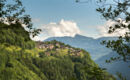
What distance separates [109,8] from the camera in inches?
518

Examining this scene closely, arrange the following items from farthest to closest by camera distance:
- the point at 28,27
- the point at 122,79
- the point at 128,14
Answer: the point at 28,27, the point at 128,14, the point at 122,79

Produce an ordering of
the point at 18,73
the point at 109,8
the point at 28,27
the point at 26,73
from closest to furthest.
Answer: the point at 109,8
the point at 28,27
the point at 18,73
the point at 26,73

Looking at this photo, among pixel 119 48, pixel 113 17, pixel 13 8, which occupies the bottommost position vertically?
pixel 119 48

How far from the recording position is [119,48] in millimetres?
11664

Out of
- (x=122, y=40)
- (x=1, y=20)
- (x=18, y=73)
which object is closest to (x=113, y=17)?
(x=122, y=40)

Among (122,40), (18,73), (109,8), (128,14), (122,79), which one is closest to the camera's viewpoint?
(122,79)

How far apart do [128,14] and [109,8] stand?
153 cm

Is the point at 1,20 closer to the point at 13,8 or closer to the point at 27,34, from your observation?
the point at 13,8

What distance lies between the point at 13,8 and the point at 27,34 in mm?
2323

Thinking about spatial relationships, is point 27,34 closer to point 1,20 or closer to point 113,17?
point 1,20

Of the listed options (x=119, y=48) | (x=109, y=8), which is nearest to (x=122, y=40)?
(x=119, y=48)

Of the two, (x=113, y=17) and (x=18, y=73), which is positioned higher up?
(x=113, y=17)

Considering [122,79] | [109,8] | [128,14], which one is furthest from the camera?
[109,8]

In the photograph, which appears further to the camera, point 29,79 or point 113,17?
point 29,79
